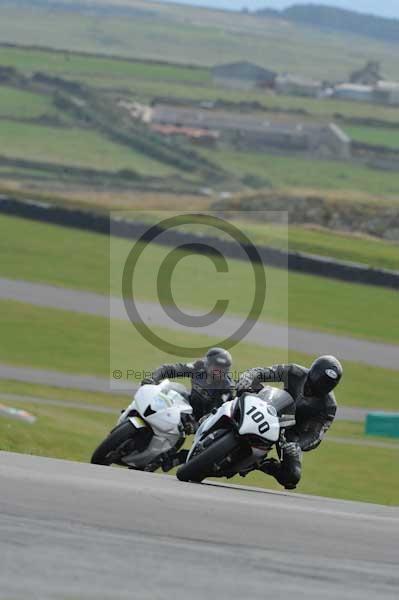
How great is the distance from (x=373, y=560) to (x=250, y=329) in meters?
22.8

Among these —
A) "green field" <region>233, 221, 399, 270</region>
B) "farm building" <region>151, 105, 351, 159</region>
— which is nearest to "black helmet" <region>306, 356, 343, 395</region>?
"green field" <region>233, 221, 399, 270</region>

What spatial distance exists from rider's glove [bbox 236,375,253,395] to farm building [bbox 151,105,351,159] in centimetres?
10179

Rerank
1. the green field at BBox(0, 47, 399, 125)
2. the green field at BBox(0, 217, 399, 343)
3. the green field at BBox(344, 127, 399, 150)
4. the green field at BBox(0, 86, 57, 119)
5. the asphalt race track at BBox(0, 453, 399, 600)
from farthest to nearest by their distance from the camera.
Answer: the green field at BBox(0, 47, 399, 125)
the green field at BBox(344, 127, 399, 150)
the green field at BBox(0, 86, 57, 119)
the green field at BBox(0, 217, 399, 343)
the asphalt race track at BBox(0, 453, 399, 600)

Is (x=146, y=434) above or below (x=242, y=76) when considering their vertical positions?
above

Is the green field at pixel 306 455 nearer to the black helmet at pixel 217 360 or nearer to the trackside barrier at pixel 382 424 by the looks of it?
the trackside barrier at pixel 382 424

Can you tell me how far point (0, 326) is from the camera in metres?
27.2

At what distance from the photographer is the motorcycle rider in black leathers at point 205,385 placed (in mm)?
12109

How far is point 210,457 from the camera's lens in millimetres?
10453

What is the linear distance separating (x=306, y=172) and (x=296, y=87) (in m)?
63.0

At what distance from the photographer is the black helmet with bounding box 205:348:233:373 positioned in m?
12.0

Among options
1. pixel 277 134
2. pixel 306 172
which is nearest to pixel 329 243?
pixel 306 172

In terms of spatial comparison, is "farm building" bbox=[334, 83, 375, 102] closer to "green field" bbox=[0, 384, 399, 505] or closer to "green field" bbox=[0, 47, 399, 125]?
"green field" bbox=[0, 47, 399, 125]

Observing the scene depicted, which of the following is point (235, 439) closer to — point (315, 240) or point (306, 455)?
point (306, 455)

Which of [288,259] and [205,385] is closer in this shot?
[205,385]
